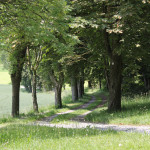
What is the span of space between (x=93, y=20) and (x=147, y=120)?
579 cm

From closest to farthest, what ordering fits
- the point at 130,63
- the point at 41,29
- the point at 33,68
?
the point at 41,29, the point at 130,63, the point at 33,68

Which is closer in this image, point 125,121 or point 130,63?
point 125,121

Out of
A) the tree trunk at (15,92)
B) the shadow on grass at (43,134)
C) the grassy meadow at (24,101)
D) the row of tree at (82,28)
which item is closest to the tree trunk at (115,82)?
the row of tree at (82,28)

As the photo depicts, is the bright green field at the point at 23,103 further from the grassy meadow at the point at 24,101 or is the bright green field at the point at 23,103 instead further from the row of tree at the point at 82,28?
the row of tree at the point at 82,28

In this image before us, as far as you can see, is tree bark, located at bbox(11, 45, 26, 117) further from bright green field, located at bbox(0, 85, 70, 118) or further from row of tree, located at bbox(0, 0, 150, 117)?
bright green field, located at bbox(0, 85, 70, 118)

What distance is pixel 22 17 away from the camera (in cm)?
1019

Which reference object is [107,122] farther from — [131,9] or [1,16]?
[1,16]

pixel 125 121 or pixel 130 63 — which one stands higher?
pixel 130 63

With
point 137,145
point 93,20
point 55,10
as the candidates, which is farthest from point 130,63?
point 137,145

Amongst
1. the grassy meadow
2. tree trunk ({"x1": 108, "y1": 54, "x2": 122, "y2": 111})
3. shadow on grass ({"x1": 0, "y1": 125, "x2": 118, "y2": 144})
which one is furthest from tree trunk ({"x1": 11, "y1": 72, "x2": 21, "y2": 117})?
shadow on grass ({"x1": 0, "y1": 125, "x2": 118, "y2": 144})

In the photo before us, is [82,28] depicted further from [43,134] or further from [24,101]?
[24,101]

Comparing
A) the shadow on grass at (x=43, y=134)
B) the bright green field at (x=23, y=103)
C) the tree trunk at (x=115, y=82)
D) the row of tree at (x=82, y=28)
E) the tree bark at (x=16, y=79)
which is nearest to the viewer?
the shadow on grass at (x=43, y=134)

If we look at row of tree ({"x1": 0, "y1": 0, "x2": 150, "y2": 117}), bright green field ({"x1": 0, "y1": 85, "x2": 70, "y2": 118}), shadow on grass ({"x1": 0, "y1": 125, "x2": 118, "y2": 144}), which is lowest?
bright green field ({"x1": 0, "y1": 85, "x2": 70, "y2": 118})

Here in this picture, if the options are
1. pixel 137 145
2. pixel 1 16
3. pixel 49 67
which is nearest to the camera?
pixel 137 145
